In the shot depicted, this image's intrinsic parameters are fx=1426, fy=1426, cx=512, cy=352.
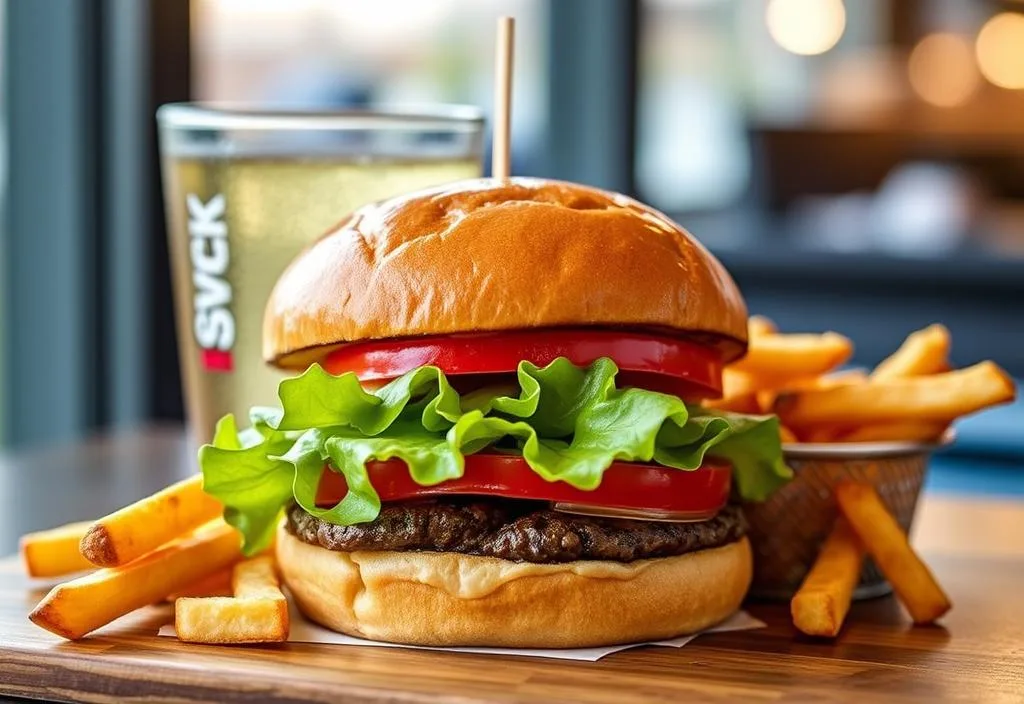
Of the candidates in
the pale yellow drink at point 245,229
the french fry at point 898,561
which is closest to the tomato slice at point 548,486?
the french fry at point 898,561

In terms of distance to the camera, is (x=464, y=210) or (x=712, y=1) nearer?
(x=464, y=210)

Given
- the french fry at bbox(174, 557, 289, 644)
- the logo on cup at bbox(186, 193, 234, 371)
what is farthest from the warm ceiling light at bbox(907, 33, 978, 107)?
the french fry at bbox(174, 557, 289, 644)

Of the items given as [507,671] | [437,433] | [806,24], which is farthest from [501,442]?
[806,24]

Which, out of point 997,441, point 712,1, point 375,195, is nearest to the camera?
point 375,195

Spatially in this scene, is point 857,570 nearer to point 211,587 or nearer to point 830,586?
point 830,586

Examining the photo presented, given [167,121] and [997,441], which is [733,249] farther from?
[167,121]

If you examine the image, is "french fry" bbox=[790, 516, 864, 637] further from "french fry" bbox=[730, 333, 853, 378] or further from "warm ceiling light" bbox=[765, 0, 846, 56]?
"warm ceiling light" bbox=[765, 0, 846, 56]

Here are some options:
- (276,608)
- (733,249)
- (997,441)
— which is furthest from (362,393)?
(733,249)

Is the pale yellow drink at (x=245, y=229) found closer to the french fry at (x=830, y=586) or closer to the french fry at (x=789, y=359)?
the french fry at (x=789, y=359)
